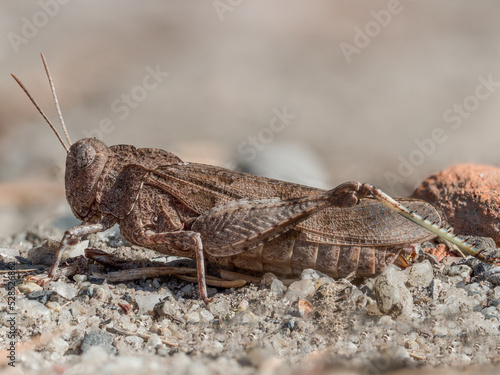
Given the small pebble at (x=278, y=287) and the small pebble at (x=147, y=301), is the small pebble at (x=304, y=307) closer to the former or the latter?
the small pebble at (x=278, y=287)

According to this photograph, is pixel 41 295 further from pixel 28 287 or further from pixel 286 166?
pixel 286 166

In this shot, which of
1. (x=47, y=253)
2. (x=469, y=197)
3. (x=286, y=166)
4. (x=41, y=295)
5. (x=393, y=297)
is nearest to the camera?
(x=393, y=297)

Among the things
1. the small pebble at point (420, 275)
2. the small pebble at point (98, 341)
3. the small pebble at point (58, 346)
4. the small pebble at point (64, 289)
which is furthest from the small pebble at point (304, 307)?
the small pebble at point (64, 289)

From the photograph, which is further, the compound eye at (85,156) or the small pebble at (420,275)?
the compound eye at (85,156)

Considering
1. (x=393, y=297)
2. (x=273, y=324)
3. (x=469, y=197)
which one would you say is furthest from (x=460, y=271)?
(x=273, y=324)

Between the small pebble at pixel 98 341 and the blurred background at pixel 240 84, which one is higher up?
the blurred background at pixel 240 84

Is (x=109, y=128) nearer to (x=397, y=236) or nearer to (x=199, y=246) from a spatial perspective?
(x=199, y=246)

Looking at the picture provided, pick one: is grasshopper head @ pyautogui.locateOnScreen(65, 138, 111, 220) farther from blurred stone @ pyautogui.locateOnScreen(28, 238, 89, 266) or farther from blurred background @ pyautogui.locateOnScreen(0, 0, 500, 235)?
blurred background @ pyautogui.locateOnScreen(0, 0, 500, 235)
